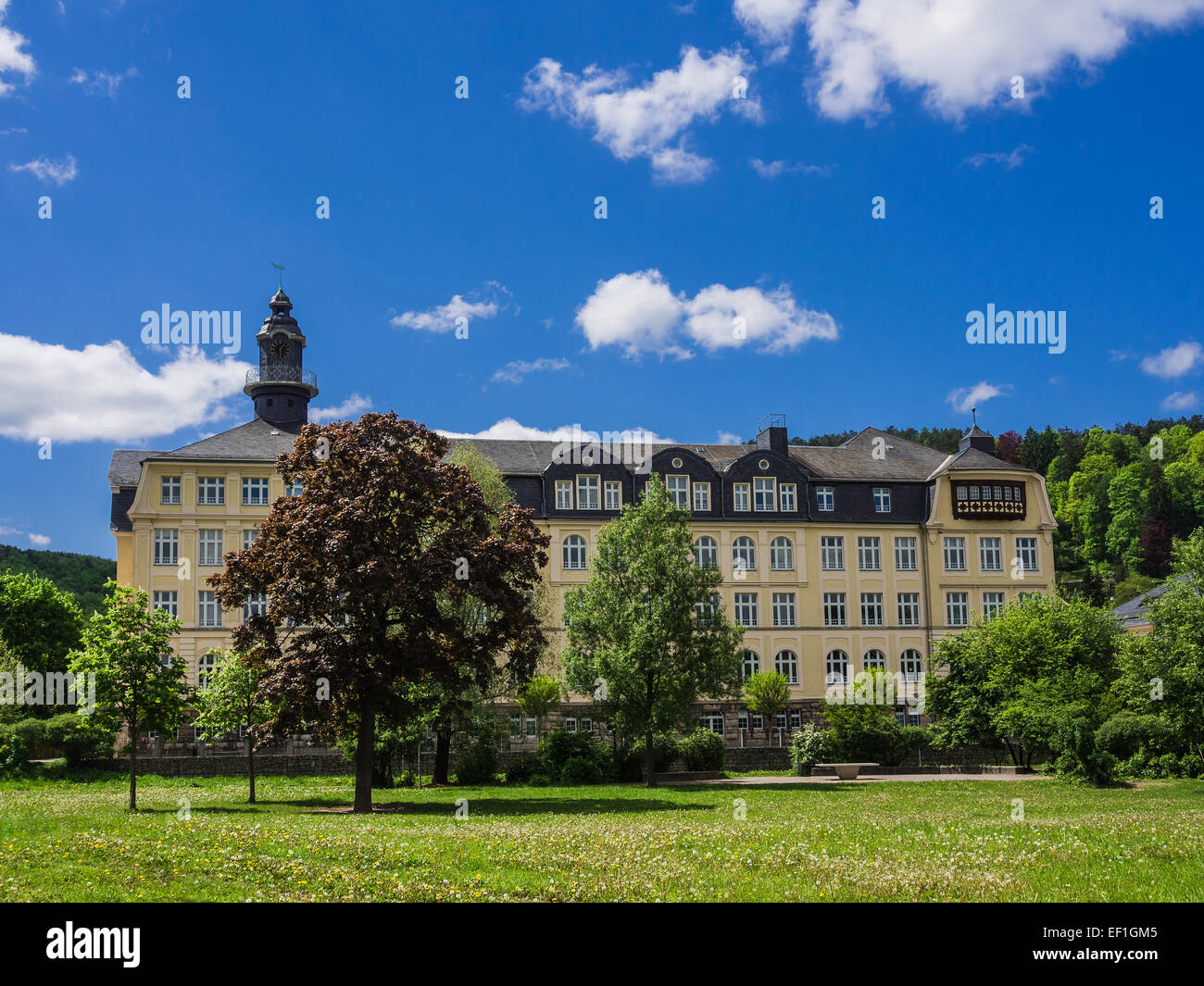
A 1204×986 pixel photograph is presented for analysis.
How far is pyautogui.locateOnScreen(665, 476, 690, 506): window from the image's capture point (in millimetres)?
67938

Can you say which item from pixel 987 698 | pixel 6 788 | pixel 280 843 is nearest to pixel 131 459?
pixel 6 788

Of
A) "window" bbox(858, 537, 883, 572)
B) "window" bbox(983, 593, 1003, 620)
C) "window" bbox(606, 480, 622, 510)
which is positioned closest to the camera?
"window" bbox(606, 480, 622, 510)

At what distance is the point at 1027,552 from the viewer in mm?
71688

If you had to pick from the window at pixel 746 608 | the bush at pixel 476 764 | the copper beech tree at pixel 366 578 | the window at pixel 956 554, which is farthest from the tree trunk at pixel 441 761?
the window at pixel 956 554

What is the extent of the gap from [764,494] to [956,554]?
13035 millimetres

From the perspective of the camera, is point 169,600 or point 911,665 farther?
point 911,665

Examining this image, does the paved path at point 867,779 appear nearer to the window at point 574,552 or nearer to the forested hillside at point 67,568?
the window at point 574,552

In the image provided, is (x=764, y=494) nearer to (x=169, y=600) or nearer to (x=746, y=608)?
(x=746, y=608)

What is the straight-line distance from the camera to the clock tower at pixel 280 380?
72312 mm

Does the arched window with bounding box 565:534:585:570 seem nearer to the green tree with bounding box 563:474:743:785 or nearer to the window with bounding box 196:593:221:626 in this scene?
the window with bounding box 196:593:221:626

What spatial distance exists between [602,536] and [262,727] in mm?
16934

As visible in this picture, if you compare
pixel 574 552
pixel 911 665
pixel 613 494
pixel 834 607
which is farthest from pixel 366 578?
pixel 911 665

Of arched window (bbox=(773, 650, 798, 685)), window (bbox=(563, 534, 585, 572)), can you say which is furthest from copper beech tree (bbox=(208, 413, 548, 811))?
arched window (bbox=(773, 650, 798, 685))

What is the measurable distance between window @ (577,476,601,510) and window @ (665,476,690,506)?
4389 mm
